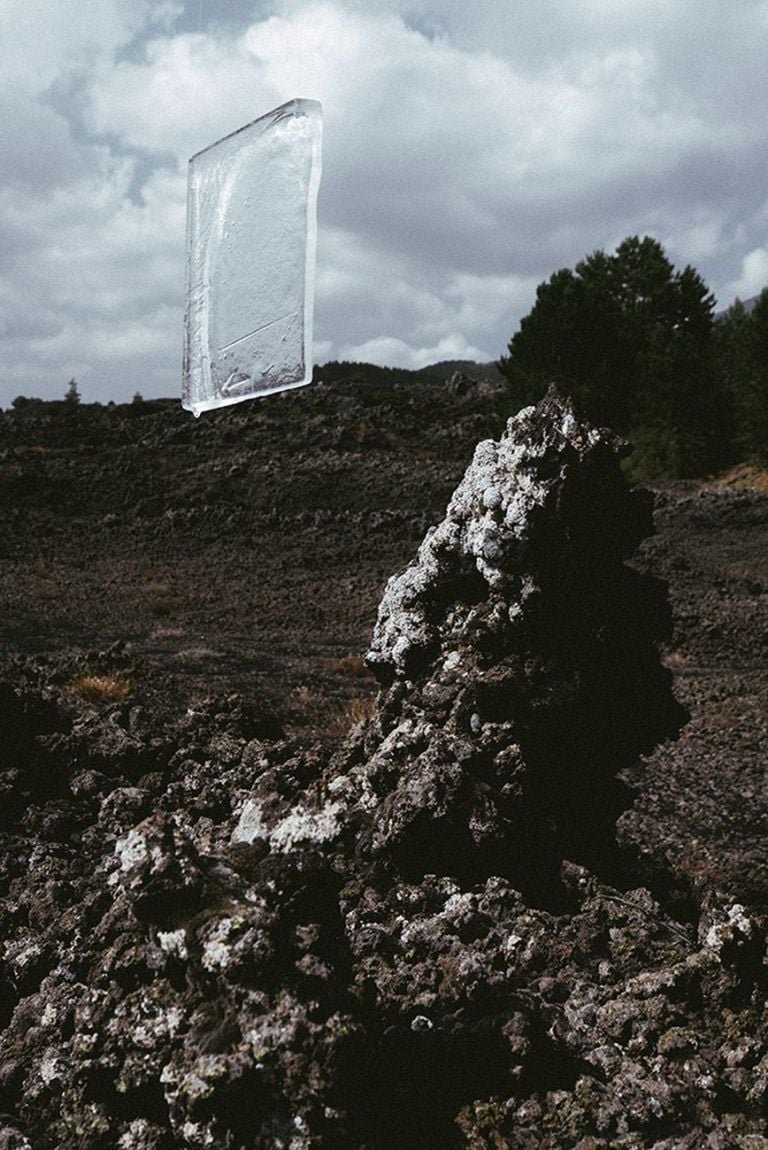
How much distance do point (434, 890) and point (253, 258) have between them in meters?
2.11

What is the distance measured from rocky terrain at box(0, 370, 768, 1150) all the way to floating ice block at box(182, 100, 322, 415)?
1316 millimetres

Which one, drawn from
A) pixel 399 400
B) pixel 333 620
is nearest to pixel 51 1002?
pixel 333 620

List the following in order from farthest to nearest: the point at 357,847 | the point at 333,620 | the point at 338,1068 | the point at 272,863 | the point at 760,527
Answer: the point at 760,527
the point at 333,620
the point at 357,847
the point at 272,863
the point at 338,1068

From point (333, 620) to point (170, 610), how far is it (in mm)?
2885

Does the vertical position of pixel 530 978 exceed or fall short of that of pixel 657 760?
it exceeds it

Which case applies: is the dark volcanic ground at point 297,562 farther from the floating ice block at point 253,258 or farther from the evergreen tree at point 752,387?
the evergreen tree at point 752,387

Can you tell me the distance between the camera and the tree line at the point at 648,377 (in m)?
30.3

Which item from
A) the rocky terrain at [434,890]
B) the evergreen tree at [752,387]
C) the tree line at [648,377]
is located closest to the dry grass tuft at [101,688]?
the rocky terrain at [434,890]

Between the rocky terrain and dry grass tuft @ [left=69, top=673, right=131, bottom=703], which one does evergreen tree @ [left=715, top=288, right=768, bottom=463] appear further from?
dry grass tuft @ [left=69, top=673, right=131, bottom=703]

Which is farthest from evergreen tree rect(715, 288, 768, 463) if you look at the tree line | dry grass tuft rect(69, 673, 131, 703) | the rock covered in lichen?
the rock covered in lichen

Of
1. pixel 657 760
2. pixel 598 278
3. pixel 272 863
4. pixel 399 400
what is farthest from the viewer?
pixel 598 278

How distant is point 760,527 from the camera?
21.4 meters

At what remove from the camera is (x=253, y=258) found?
2.85 metres

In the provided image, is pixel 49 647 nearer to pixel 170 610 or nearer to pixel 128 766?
pixel 170 610
